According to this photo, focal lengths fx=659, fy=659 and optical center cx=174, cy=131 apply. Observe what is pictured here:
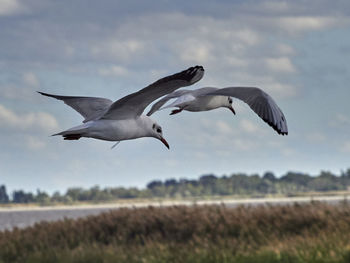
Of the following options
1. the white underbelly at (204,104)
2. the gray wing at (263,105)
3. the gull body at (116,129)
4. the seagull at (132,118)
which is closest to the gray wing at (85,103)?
the seagull at (132,118)

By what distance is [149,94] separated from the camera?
13.0 ft

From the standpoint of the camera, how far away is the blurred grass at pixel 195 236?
1764 centimetres

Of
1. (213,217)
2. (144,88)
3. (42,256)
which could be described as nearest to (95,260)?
(42,256)

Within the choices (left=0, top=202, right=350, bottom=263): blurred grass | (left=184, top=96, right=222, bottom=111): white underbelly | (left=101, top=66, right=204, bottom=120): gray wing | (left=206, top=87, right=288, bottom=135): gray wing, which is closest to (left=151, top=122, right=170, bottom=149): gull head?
(left=101, top=66, right=204, bottom=120): gray wing

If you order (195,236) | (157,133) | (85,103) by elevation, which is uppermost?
(85,103)

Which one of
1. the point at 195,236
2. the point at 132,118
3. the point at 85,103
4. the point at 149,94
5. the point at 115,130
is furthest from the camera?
the point at 195,236

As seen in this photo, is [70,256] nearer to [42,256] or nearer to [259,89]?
[42,256]

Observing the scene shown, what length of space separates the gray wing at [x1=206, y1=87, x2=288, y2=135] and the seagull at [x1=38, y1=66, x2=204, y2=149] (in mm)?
587

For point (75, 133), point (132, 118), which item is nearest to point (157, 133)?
point (132, 118)

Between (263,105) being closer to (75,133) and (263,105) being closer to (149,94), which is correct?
A: (149,94)

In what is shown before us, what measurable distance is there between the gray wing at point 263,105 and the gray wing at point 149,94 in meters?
0.59

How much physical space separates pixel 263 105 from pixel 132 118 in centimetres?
115

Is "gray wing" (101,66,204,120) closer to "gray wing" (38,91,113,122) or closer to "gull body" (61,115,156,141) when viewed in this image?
"gull body" (61,115,156,141)

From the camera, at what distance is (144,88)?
380 centimetres
